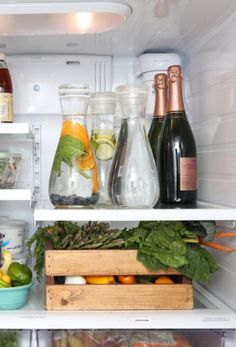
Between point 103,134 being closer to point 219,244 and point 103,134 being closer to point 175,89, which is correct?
point 175,89

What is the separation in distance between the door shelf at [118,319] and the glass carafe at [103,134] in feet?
0.91

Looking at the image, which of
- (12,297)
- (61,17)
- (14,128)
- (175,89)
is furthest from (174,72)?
(12,297)

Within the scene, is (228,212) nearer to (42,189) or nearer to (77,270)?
(77,270)

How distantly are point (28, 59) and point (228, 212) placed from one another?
718 mm

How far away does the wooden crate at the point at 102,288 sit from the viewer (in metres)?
0.98

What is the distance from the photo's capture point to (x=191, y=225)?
1078mm

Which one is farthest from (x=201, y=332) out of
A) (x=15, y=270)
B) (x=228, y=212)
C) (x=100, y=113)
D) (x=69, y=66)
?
(x=69, y=66)

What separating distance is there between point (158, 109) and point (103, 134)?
0.18 meters

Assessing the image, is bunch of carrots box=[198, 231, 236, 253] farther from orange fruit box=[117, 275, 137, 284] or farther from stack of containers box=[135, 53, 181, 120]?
stack of containers box=[135, 53, 181, 120]

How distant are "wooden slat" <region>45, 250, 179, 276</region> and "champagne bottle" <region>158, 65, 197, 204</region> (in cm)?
18

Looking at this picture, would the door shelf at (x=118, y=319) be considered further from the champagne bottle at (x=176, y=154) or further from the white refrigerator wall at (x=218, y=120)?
the champagne bottle at (x=176, y=154)

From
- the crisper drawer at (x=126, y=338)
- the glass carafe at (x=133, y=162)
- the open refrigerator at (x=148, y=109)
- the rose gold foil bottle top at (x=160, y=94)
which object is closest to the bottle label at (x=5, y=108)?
the open refrigerator at (x=148, y=109)

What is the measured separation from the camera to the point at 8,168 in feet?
3.61

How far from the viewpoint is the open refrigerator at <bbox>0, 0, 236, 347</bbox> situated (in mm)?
942
